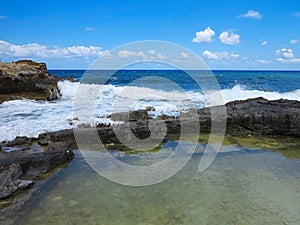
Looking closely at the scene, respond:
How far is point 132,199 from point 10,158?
281 centimetres

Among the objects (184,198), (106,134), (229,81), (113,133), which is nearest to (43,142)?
(106,134)

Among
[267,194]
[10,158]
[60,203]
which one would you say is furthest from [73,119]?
[267,194]

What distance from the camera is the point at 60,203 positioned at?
162 inches

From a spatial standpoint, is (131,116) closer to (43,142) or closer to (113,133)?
(113,133)

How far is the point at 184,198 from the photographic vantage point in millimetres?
4258

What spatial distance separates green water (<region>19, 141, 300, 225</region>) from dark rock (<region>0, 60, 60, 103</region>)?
401 inches

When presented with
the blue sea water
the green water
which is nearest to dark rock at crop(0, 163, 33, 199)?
the green water

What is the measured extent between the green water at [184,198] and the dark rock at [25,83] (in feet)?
33.4

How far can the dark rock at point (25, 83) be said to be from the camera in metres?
13.6

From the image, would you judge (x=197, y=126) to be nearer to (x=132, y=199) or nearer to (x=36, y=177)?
(x=132, y=199)

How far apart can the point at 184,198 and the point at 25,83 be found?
12.9m

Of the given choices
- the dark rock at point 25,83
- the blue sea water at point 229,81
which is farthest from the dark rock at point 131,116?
the blue sea water at point 229,81

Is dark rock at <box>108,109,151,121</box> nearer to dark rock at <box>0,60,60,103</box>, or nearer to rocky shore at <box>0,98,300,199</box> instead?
rocky shore at <box>0,98,300,199</box>

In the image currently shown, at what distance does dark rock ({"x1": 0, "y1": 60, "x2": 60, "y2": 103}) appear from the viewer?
1362 cm
